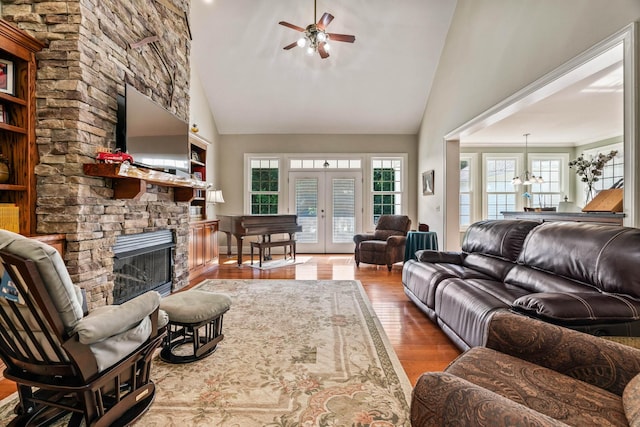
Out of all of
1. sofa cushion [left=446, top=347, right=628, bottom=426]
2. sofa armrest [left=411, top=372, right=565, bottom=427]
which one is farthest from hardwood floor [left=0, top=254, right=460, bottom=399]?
sofa armrest [left=411, top=372, right=565, bottom=427]

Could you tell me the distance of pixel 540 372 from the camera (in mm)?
1254

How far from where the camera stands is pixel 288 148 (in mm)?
7465

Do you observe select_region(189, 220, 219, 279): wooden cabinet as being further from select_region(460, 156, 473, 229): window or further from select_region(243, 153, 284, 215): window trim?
select_region(460, 156, 473, 229): window

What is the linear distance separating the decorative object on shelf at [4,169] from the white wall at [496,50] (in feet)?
15.6

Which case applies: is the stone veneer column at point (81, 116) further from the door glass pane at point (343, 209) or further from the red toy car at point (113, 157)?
the door glass pane at point (343, 209)

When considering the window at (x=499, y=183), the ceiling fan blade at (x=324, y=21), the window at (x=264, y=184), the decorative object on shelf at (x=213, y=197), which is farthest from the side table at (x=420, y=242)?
the window at (x=499, y=183)

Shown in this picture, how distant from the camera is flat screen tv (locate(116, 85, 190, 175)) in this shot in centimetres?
300

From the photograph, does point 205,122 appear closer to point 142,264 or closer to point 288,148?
point 288,148

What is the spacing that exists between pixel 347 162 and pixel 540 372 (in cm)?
652

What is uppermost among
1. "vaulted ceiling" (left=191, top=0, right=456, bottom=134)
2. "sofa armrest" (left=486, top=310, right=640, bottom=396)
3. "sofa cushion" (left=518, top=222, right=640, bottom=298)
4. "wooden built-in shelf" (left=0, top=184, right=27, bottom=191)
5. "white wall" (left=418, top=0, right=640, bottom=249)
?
"vaulted ceiling" (left=191, top=0, right=456, bottom=134)

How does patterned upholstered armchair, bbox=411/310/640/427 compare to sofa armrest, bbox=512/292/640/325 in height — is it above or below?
below

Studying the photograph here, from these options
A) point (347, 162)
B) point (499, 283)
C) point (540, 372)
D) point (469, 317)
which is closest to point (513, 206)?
point (347, 162)

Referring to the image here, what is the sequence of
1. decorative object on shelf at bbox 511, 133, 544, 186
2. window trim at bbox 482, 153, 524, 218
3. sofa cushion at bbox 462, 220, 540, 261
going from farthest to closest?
window trim at bbox 482, 153, 524, 218 < decorative object on shelf at bbox 511, 133, 544, 186 < sofa cushion at bbox 462, 220, 540, 261

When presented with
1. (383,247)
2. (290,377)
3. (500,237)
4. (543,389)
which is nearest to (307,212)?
(383,247)
